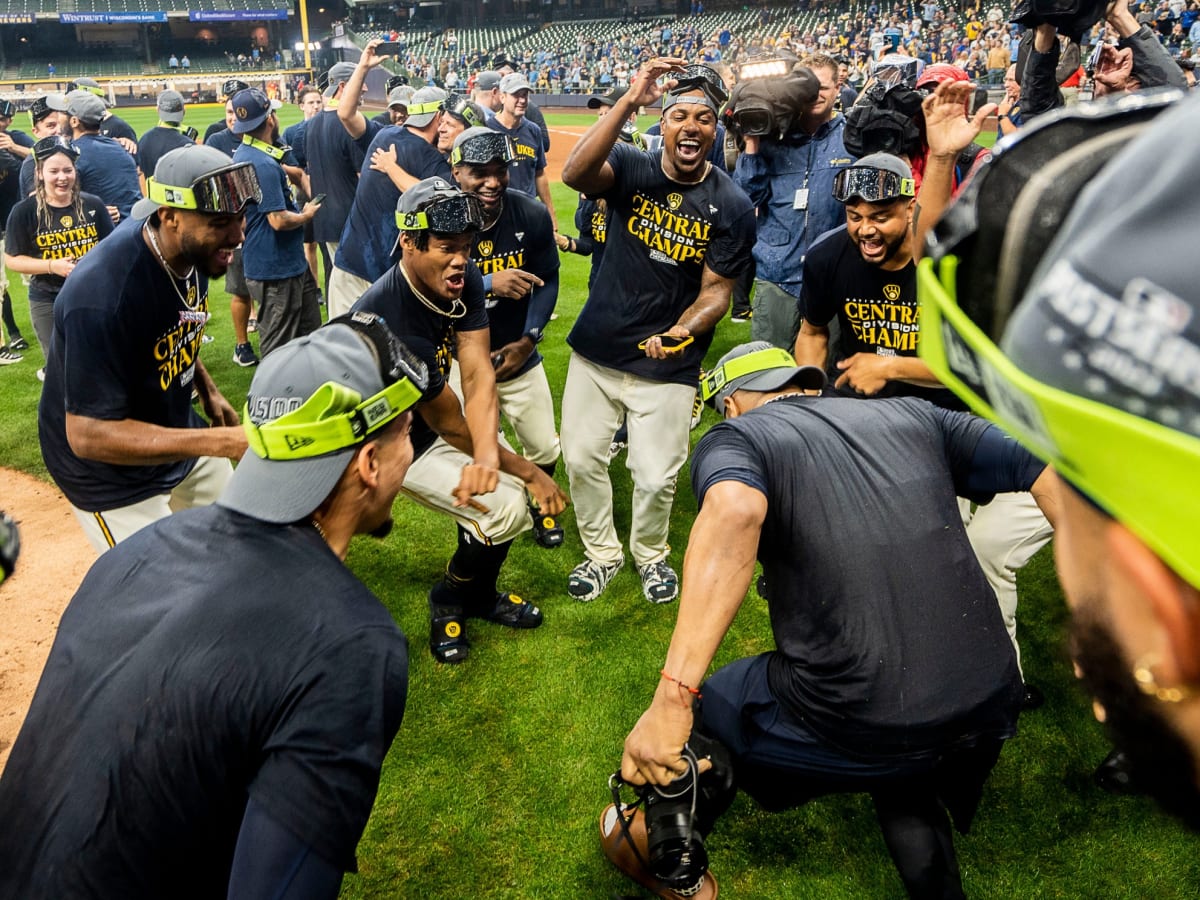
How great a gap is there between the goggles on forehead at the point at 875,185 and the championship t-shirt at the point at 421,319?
80.7 inches

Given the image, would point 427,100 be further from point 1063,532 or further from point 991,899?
point 1063,532

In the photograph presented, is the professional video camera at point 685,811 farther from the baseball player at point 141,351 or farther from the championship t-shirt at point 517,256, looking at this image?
the championship t-shirt at point 517,256

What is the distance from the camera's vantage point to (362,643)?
6.45 feet

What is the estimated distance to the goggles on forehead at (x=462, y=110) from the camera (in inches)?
298

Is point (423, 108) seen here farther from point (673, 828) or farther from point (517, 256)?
point (673, 828)

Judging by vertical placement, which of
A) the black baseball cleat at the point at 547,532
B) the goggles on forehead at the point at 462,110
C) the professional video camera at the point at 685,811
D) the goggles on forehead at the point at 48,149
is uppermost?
the goggles on forehead at the point at 462,110

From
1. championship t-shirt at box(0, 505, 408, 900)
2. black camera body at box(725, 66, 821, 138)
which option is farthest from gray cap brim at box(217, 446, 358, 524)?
black camera body at box(725, 66, 821, 138)

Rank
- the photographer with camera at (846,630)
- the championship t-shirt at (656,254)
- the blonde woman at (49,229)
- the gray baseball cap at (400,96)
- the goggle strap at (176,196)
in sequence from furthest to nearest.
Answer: the gray baseball cap at (400,96) < the blonde woman at (49,229) < the championship t-shirt at (656,254) < the goggle strap at (176,196) < the photographer with camera at (846,630)

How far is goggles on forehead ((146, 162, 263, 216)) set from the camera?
3797mm

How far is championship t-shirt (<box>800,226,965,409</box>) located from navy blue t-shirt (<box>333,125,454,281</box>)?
10.5 ft

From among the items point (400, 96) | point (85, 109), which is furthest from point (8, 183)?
point (400, 96)

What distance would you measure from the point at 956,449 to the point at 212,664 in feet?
7.48

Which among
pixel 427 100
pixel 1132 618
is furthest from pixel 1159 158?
pixel 427 100

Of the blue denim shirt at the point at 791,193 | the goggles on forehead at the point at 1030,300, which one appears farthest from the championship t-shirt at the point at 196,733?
the blue denim shirt at the point at 791,193
